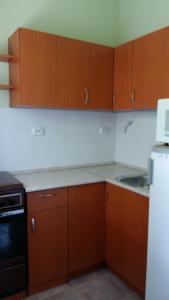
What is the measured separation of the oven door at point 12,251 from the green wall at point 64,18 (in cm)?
151

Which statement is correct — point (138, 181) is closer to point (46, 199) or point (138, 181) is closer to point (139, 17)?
point (46, 199)

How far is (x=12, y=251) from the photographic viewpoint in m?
1.94

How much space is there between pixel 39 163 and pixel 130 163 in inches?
40.8

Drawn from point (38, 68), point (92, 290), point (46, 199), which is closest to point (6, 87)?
point (38, 68)

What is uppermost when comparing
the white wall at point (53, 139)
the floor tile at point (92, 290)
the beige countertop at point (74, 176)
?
the white wall at point (53, 139)

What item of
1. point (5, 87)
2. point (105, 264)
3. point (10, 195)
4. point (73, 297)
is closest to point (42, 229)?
point (10, 195)

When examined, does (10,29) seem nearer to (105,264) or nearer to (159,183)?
(159,183)

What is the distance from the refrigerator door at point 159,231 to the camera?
4.96 feet

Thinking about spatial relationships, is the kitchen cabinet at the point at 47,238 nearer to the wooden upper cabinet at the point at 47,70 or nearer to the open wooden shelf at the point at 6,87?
the wooden upper cabinet at the point at 47,70

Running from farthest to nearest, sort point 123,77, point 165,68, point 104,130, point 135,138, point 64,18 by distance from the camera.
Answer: point 104,130 → point 135,138 → point 64,18 → point 123,77 → point 165,68

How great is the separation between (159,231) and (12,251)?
113 centimetres

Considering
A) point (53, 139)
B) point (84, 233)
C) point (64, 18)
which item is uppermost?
point (64, 18)

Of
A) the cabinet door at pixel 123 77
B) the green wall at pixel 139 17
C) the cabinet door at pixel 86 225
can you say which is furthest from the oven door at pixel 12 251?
the green wall at pixel 139 17

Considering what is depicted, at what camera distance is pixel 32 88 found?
84.5 inches
